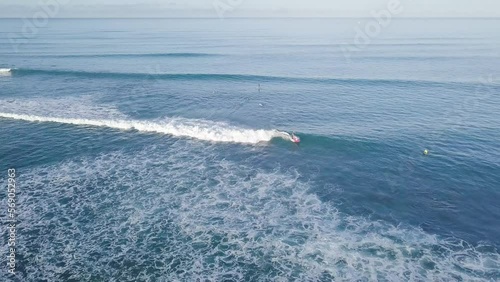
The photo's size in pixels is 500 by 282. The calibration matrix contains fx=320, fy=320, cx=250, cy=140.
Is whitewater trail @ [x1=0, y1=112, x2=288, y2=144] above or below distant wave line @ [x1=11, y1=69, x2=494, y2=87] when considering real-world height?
below

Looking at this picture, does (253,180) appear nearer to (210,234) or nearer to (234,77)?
(210,234)

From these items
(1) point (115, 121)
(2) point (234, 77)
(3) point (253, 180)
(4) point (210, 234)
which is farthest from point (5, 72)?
(4) point (210, 234)

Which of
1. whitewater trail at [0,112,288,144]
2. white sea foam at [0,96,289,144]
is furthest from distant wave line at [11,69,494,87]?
whitewater trail at [0,112,288,144]

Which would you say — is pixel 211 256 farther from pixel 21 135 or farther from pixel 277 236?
pixel 21 135

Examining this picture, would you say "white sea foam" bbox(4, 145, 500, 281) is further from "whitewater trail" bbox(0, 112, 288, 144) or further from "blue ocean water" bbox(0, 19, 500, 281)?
"whitewater trail" bbox(0, 112, 288, 144)

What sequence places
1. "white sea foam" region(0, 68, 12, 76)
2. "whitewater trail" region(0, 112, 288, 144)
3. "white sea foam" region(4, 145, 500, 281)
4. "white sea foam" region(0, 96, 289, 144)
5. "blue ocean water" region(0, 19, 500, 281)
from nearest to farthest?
"white sea foam" region(4, 145, 500, 281), "blue ocean water" region(0, 19, 500, 281), "whitewater trail" region(0, 112, 288, 144), "white sea foam" region(0, 96, 289, 144), "white sea foam" region(0, 68, 12, 76)

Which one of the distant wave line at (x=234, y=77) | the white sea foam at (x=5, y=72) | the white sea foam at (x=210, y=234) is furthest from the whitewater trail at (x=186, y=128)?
the white sea foam at (x=5, y=72)

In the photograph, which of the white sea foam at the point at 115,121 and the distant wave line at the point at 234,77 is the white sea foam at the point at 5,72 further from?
the white sea foam at the point at 115,121
